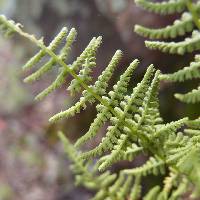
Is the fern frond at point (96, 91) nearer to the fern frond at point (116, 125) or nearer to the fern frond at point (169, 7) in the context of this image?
the fern frond at point (116, 125)

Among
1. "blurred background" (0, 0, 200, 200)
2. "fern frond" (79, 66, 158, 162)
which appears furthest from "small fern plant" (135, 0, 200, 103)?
"blurred background" (0, 0, 200, 200)

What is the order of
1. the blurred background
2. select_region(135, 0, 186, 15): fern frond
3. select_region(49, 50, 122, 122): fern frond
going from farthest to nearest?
the blurred background < select_region(49, 50, 122, 122): fern frond < select_region(135, 0, 186, 15): fern frond

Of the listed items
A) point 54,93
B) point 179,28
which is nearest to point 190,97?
point 179,28

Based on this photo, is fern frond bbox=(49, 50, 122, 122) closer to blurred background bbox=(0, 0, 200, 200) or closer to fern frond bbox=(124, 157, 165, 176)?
fern frond bbox=(124, 157, 165, 176)

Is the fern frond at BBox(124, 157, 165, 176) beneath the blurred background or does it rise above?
beneath

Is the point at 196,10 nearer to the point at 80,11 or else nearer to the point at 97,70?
the point at 97,70

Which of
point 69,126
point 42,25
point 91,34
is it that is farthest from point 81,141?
point 42,25

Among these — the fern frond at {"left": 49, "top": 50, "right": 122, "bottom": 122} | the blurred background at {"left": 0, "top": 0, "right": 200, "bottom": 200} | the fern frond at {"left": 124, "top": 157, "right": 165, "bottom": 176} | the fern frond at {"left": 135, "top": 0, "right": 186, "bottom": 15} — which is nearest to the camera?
the fern frond at {"left": 135, "top": 0, "right": 186, "bottom": 15}

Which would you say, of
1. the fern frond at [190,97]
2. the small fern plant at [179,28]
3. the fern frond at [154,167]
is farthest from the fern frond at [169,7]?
the fern frond at [154,167]
